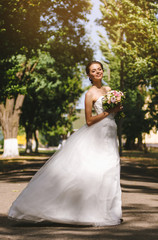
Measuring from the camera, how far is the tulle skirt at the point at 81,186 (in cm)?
575

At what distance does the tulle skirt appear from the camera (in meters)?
5.75

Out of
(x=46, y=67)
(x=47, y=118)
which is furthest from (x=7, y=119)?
(x=47, y=118)

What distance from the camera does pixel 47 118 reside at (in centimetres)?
4162

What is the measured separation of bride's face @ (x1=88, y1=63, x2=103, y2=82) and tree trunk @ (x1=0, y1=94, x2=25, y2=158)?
24720 mm

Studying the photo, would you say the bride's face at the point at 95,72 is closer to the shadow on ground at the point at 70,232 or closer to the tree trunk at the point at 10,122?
the shadow on ground at the point at 70,232

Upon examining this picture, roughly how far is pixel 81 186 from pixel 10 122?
25769mm

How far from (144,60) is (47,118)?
24022mm

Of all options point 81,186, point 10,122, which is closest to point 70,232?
point 81,186

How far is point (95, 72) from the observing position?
6.30 metres

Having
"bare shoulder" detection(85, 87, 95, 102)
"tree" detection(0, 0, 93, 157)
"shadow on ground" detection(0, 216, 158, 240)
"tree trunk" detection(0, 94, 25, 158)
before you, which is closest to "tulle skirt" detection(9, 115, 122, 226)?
"shadow on ground" detection(0, 216, 158, 240)

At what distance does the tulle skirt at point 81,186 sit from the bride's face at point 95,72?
0.58 meters

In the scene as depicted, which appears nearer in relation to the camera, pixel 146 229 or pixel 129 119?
pixel 146 229

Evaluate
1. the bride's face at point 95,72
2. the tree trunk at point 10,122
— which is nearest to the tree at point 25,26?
the tree trunk at point 10,122

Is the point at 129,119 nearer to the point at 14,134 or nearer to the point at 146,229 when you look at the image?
the point at 14,134
